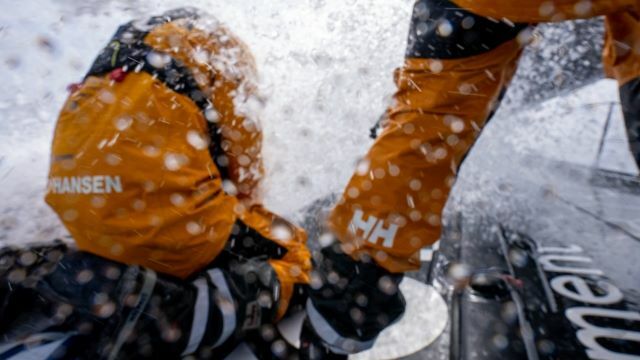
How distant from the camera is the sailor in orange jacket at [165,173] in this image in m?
1.13

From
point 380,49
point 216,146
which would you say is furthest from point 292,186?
point 380,49

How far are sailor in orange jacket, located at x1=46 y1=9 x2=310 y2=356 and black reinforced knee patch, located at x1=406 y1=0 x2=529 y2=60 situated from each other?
677 mm

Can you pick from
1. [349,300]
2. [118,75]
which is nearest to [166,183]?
[118,75]

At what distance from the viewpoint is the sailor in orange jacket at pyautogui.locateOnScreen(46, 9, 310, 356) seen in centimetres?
113

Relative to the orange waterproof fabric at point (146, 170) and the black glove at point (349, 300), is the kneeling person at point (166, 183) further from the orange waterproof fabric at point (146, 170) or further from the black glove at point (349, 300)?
the black glove at point (349, 300)

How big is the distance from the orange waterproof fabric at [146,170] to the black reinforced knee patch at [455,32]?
0.68 metres

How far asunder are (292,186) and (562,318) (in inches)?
61.6

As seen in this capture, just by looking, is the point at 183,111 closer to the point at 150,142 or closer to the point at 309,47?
the point at 150,142

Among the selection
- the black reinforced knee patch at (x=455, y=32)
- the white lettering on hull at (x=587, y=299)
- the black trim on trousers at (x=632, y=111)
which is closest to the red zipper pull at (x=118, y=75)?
A: the black reinforced knee patch at (x=455, y=32)

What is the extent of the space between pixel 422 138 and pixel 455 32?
0.22 m

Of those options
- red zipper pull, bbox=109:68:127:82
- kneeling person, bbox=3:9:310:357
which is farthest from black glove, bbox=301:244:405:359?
red zipper pull, bbox=109:68:127:82

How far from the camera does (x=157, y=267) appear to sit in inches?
47.3

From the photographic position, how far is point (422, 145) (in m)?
0.92

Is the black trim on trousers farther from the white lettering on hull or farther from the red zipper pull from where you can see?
the red zipper pull
